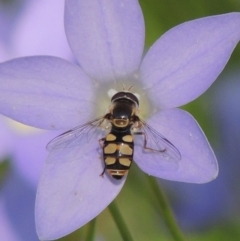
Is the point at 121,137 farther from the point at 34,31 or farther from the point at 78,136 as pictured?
the point at 34,31

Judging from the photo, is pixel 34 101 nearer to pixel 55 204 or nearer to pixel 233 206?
pixel 55 204

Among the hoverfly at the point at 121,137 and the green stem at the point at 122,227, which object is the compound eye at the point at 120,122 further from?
the green stem at the point at 122,227

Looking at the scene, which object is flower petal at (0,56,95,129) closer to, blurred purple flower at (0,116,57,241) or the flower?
the flower

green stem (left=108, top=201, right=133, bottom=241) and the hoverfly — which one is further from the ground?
the hoverfly

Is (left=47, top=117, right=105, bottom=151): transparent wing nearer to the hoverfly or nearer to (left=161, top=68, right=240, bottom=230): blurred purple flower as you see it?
the hoverfly

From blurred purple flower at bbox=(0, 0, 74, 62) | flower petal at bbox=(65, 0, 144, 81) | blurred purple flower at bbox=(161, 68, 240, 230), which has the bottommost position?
blurred purple flower at bbox=(161, 68, 240, 230)

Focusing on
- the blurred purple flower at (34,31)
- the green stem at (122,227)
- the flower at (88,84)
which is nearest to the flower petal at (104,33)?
the flower at (88,84)

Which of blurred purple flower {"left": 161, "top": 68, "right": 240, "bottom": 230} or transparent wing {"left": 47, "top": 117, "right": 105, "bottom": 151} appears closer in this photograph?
transparent wing {"left": 47, "top": 117, "right": 105, "bottom": 151}

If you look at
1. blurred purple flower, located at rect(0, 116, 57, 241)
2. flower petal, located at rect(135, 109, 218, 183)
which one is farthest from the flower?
blurred purple flower, located at rect(0, 116, 57, 241)
